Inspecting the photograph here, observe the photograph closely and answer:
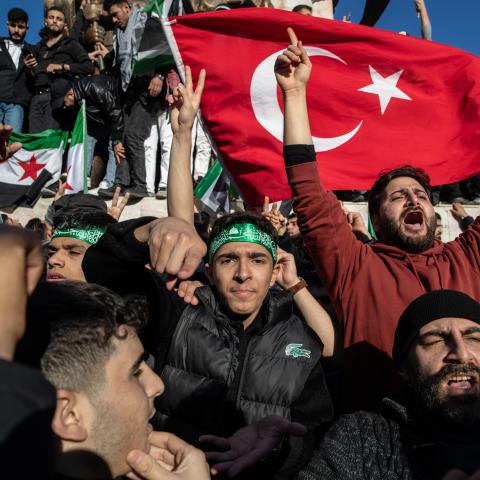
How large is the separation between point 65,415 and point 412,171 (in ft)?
8.08

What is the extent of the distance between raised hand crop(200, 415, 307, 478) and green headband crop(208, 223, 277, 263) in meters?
1.05

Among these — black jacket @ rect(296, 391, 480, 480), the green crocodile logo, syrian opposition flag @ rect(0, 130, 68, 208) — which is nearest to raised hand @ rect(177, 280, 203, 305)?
the green crocodile logo

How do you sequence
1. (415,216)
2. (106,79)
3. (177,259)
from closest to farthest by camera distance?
1. (177,259)
2. (415,216)
3. (106,79)

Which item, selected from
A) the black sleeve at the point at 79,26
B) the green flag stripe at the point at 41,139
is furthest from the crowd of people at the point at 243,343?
the black sleeve at the point at 79,26

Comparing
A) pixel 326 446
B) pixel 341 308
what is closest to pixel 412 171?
pixel 341 308

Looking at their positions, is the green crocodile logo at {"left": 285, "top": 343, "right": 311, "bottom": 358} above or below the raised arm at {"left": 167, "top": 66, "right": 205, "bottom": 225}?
below

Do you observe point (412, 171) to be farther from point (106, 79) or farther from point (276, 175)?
point (106, 79)

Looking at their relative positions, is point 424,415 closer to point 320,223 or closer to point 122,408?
point 320,223

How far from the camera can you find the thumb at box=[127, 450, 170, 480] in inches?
53.9

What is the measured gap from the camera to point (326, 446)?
200 cm

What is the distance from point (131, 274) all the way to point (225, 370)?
62 centimetres

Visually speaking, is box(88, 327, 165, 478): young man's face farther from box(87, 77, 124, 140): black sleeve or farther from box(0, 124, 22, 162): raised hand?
box(87, 77, 124, 140): black sleeve

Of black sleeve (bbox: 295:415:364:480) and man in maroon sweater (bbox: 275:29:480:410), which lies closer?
black sleeve (bbox: 295:415:364:480)

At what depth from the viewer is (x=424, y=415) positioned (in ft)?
6.97
